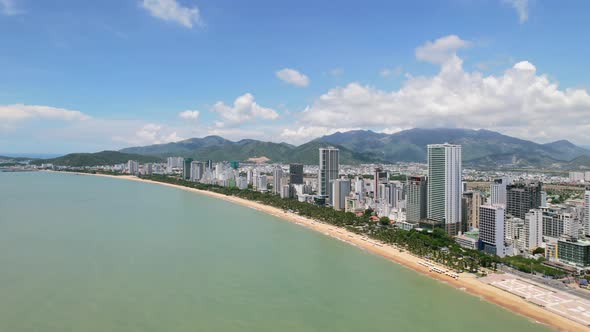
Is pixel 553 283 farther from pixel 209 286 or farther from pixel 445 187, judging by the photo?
pixel 209 286

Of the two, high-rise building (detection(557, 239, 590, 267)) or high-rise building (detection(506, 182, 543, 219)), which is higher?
high-rise building (detection(506, 182, 543, 219))

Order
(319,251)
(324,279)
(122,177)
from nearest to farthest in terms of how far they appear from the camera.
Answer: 1. (324,279)
2. (319,251)
3. (122,177)

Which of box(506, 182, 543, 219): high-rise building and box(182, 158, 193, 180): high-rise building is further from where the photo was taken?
box(182, 158, 193, 180): high-rise building

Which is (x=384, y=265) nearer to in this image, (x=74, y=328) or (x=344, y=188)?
(x=74, y=328)

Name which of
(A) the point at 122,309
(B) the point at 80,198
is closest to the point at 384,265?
(A) the point at 122,309

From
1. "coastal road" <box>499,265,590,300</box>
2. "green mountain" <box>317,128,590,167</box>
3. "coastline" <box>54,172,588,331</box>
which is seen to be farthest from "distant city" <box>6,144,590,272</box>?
"green mountain" <box>317,128,590,167</box>

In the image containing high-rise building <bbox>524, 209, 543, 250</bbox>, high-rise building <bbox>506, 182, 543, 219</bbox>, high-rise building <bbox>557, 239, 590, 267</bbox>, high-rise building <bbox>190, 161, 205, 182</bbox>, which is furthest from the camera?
high-rise building <bbox>190, 161, 205, 182</bbox>

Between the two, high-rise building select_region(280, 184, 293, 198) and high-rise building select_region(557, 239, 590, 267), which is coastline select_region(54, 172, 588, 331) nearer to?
high-rise building select_region(557, 239, 590, 267)

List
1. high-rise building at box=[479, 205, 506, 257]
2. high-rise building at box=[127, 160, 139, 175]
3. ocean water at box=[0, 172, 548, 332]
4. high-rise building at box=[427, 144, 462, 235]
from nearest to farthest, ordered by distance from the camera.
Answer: ocean water at box=[0, 172, 548, 332] < high-rise building at box=[479, 205, 506, 257] < high-rise building at box=[427, 144, 462, 235] < high-rise building at box=[127, 160, 139, 175]

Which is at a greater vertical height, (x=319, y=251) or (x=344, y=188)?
(x=344, y=188)
